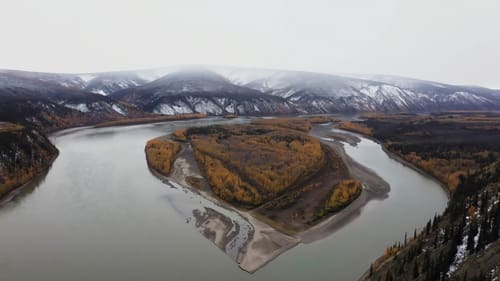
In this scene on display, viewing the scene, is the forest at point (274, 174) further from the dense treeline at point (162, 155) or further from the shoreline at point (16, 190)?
the shoreline at point (16, 190)

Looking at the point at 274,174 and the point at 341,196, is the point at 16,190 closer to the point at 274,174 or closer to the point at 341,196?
the point at 274,174

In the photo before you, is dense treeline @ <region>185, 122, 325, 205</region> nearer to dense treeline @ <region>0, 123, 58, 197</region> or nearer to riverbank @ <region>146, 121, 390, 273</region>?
riverbank @ <region>146, 121, 390, 273</region>

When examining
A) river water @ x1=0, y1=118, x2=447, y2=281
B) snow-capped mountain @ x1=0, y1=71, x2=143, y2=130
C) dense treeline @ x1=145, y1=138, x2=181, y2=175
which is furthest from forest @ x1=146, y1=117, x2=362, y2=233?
snow-capped mountain @ x1=0, y1=71, x2=143, y2=130

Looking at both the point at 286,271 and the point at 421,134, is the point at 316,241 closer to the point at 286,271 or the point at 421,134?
the point at 286,271

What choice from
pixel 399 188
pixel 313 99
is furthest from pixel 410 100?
pixel 399 188

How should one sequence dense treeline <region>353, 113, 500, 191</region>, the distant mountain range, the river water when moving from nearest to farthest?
the river water → dense treeline <region>353, 113, 500, 191</region> → the distant mountain range

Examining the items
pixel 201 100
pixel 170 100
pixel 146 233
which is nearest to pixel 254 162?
pixel 146 233
